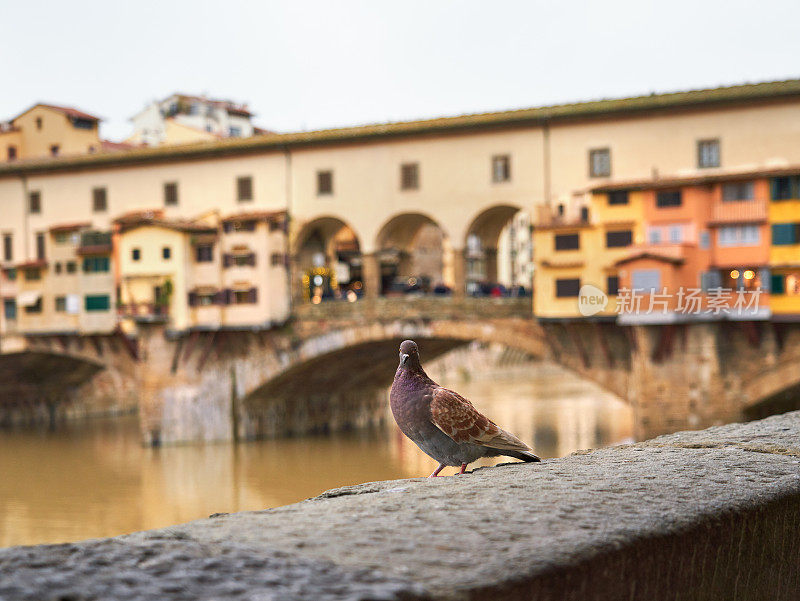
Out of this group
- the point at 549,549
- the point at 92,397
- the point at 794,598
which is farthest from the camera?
the point at 92,397

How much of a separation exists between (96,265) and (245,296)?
197 inches

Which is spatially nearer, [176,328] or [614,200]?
[614,200]

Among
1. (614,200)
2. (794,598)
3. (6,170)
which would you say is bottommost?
(794,598)

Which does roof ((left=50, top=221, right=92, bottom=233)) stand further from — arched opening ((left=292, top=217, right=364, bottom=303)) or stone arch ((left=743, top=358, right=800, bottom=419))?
stone arch ((left=743, top=358, right=800, bottom=419))

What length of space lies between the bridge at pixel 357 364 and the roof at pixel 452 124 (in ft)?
14.2

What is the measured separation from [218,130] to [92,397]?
13954 mm

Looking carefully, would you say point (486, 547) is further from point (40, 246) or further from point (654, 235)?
point (40, 246)

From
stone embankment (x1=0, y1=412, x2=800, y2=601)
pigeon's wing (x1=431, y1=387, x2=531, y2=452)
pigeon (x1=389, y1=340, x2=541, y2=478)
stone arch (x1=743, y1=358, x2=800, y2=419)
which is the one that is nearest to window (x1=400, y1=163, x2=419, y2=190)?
stone arch (x1=743, y1=358, x2=800, y2=419)

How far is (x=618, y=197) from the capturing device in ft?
72.2

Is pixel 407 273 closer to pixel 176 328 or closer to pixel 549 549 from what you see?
pixel 176 328

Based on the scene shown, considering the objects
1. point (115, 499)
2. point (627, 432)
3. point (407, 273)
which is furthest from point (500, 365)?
point (115, 499)

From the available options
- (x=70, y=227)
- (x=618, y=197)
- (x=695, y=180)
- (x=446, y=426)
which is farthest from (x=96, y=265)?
(x=446, y=426)

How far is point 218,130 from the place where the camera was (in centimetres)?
4269

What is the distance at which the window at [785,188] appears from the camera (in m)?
20.8
